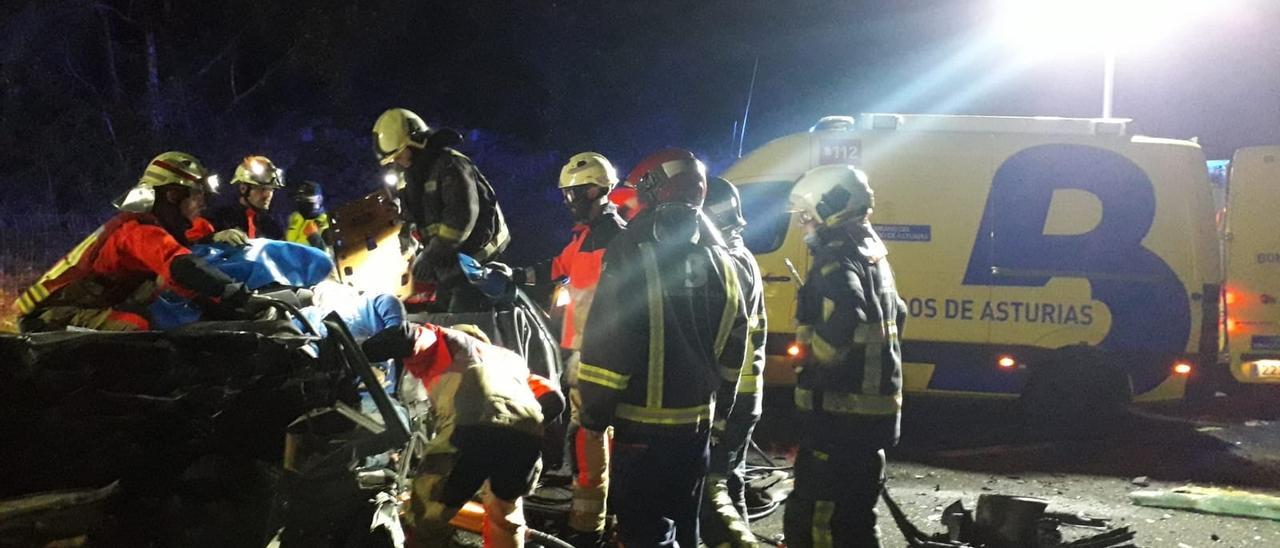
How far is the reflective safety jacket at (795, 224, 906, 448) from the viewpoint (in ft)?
13.0

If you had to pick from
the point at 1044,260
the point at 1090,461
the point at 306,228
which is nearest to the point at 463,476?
the point at 306,228

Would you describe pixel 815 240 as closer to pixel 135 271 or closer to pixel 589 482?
pixel 589 482

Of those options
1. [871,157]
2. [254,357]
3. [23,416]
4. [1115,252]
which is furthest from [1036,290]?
[23,416]

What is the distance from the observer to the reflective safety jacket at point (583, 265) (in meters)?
5.51

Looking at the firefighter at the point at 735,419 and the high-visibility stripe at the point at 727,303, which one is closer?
the high-visibility stripe at the point at 727,303

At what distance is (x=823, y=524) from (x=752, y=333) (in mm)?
1532

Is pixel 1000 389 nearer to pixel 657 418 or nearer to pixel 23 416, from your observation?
pixel 657 418

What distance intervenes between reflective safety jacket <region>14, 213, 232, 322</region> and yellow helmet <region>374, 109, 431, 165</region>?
3.98 ft

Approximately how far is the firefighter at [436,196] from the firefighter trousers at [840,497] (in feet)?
7.11

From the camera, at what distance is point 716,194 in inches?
215

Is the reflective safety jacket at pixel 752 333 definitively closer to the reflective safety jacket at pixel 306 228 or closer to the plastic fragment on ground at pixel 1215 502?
the plastic fragment on ground at pixel 1215 502

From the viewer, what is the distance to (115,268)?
4.58 metres

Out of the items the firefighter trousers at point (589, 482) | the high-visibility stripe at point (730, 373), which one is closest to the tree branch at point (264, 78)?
the firefighter trousers at point (589, 482)

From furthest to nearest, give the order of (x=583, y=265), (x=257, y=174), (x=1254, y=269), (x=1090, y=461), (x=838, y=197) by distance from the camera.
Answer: (x=1254, y=269)
(x=1090, y=461)
(x=257, y=174)
(x=583, y=265)
(x=838, y=197)
